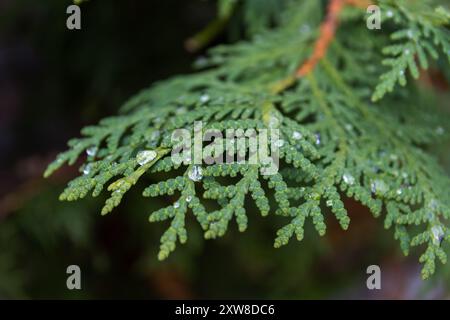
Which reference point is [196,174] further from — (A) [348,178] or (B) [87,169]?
(A) [348,178]

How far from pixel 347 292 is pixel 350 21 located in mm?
2034

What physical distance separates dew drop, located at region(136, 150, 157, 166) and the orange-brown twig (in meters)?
0.73

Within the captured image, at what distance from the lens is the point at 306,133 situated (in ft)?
4.97

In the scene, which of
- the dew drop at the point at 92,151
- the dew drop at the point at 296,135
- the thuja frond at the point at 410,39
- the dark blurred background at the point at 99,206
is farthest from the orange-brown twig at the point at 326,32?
the dew drop at the point at 92,151

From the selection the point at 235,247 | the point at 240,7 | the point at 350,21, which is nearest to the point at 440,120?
the point at 350,21

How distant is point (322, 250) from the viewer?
2.97 metres

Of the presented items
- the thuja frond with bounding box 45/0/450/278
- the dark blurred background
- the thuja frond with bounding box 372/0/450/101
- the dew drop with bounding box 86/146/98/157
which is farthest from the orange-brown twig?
the dew drop with bounding box 86/146/98/157

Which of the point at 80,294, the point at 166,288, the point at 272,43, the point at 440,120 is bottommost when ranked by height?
the point at 166,288

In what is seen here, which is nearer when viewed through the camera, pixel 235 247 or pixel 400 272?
pixel 235 247

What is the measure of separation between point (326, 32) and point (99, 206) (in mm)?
1426

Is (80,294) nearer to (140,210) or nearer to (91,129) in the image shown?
(140,210)

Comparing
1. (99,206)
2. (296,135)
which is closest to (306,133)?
(296,135)

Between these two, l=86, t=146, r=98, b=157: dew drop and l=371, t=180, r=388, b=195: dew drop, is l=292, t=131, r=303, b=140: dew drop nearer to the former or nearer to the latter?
l=371, t=180, r=388, b=195: dew drop

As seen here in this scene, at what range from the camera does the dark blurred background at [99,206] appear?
2.79 m
